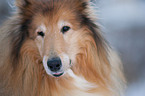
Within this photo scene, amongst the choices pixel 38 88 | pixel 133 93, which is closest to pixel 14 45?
pixel 38 88

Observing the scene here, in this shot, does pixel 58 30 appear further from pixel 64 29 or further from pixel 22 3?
pixel 22 3

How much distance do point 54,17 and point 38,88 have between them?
91 centimetres

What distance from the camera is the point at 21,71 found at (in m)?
2.87

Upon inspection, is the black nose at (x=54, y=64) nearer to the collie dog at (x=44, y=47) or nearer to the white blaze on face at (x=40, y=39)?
the collie dog at (x=44, y=47)

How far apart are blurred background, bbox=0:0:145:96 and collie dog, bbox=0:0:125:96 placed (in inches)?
106

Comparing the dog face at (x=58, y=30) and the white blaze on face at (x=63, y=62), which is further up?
the dog face at (x=58, y=30)

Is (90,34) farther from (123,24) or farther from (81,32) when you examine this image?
(123,24)

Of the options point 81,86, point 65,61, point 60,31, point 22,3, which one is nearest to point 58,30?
point 60,31

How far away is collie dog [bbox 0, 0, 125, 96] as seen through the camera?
2.75 metres

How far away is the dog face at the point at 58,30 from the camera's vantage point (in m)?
2.59

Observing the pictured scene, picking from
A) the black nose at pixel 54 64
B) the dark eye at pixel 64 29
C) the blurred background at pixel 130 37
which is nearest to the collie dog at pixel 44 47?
the dark eye at pixel 64 29

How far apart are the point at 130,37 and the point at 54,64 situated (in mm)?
5037

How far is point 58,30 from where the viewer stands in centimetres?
271

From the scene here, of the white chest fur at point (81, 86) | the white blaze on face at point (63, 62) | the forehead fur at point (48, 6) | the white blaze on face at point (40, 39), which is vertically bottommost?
the white chest fur at point (81, 86)
